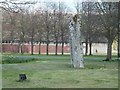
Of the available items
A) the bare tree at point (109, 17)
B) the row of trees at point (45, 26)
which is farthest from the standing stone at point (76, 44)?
the row of trees at point (45, 26)

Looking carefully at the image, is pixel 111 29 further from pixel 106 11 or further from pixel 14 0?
pixel 14 0

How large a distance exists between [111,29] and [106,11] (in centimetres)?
235

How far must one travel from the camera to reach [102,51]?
89438mm

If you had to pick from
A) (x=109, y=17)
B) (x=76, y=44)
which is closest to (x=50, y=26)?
(x=109, y=17)

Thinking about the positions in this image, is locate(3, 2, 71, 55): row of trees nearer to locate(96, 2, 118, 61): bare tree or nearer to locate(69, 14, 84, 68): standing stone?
locate(96, 2, 118, 61): bare tree

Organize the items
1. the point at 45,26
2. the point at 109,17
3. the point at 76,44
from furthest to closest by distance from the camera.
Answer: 1. the point at 45,26
2. the point at 109,17
3. the point at 76,44

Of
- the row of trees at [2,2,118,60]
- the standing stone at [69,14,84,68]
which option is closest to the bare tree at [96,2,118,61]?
the row of trees at [2,2,118,60]

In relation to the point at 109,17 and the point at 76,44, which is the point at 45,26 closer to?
the point at 109,17

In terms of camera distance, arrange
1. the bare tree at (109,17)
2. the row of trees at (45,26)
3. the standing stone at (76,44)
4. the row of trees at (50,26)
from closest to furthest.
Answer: the standing stone at (76,44)
the bare tree at (109,17)
the row of trees at (50,26)
the row of trees at (45,26)

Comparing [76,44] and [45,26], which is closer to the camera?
[76,44]

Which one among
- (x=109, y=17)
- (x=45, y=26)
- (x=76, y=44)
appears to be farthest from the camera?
(x=45, y=26)

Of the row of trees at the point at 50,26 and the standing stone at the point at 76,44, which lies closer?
the standing stone at the point at 76,44

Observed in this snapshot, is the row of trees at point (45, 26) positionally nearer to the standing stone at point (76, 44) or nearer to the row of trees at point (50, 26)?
the row of trees at point (50, 26)

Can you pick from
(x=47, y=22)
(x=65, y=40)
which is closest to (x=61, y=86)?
(x=47, y=22)
